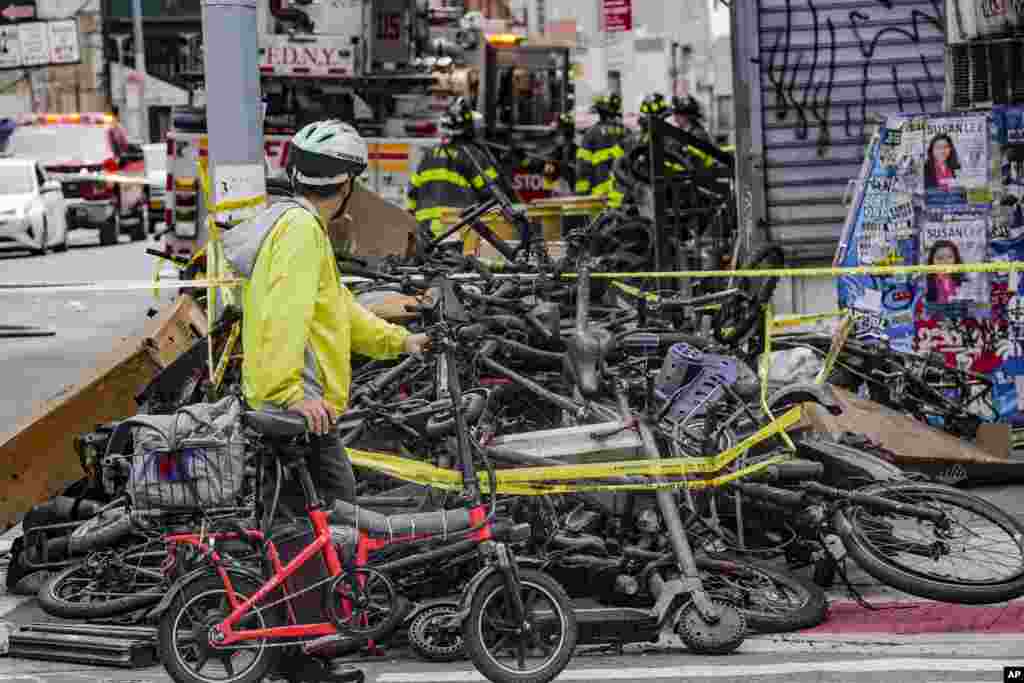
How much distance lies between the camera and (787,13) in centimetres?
1590

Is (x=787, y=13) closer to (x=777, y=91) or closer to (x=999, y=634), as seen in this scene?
(x=777, y=91)

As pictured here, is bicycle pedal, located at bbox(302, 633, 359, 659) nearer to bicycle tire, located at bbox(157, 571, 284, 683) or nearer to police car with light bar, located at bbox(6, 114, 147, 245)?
bicycle tire, located at bbox(157, 571, 284, 683)

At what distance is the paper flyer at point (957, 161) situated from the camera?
10609 mm

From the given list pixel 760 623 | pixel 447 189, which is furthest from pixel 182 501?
pixel 447 189

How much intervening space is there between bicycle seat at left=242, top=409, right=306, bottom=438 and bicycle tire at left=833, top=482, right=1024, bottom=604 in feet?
8.02

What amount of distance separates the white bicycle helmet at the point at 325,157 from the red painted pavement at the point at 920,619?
253 centimetres

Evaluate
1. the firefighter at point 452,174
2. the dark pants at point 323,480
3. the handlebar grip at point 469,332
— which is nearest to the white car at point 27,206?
the firefighter at point 452,174

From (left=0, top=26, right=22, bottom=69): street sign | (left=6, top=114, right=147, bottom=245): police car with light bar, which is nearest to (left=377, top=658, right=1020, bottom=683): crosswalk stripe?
(left=6, top=114, right=147, bottom=245): police car with light bar

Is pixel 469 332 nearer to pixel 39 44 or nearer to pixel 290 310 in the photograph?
pixel 290 310

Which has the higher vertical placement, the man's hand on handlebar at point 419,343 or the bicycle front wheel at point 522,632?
the man's hand on handlebar at point 419,343

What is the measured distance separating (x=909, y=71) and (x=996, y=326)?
18.7ft

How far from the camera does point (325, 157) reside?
247 inches

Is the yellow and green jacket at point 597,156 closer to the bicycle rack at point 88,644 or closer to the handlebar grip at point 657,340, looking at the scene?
the handlebar grip at point 657,340

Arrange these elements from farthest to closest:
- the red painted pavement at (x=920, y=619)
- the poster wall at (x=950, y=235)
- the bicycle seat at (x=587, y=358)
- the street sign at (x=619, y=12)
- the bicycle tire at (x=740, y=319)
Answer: the street sign at (x=619, y=12) < the poster wall at (x=950, y=235) < the bicycle tire at (x=740, y=319) < the bicycle seat at (x=587, y=358) < the red painted pavement at (x=920, y=619)
